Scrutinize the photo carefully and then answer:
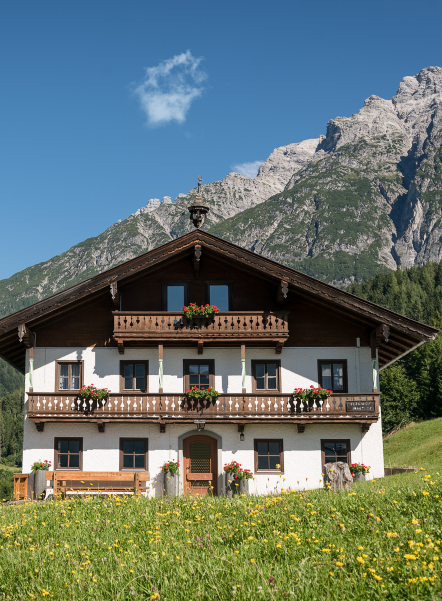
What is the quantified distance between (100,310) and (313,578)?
17.8 m

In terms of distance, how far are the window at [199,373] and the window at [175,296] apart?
2281 mm

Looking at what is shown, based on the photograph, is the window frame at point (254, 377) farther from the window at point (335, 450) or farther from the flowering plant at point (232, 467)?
the flowering plant at point (232, 467)

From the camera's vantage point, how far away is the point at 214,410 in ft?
71.3

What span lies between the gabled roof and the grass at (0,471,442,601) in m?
11.1

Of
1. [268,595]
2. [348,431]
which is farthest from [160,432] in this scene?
[268,595]

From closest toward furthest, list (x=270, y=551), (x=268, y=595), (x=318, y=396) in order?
(x=268, y=595), (x=270, y=551), (x=318, y=396)

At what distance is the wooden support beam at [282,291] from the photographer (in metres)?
22.0

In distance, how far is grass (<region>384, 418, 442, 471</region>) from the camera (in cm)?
2889

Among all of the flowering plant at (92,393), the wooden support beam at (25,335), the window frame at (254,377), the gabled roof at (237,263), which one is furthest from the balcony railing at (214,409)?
the gabled roof at (237,263)

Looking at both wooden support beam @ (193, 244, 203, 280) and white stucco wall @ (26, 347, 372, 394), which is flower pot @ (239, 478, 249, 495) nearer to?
white stucco wall @ (26, 347, 372, 394)

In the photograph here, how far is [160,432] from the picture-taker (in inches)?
878

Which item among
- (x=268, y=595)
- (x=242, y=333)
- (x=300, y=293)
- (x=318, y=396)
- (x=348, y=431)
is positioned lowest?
(x=268, y=595)

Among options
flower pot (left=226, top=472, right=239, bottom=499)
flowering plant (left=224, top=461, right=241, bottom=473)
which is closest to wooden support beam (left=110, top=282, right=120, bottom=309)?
flowering plant (left=224, top=461, right=241, bottom=473)

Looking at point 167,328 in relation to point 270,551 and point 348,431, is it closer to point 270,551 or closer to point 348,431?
point 348,431
